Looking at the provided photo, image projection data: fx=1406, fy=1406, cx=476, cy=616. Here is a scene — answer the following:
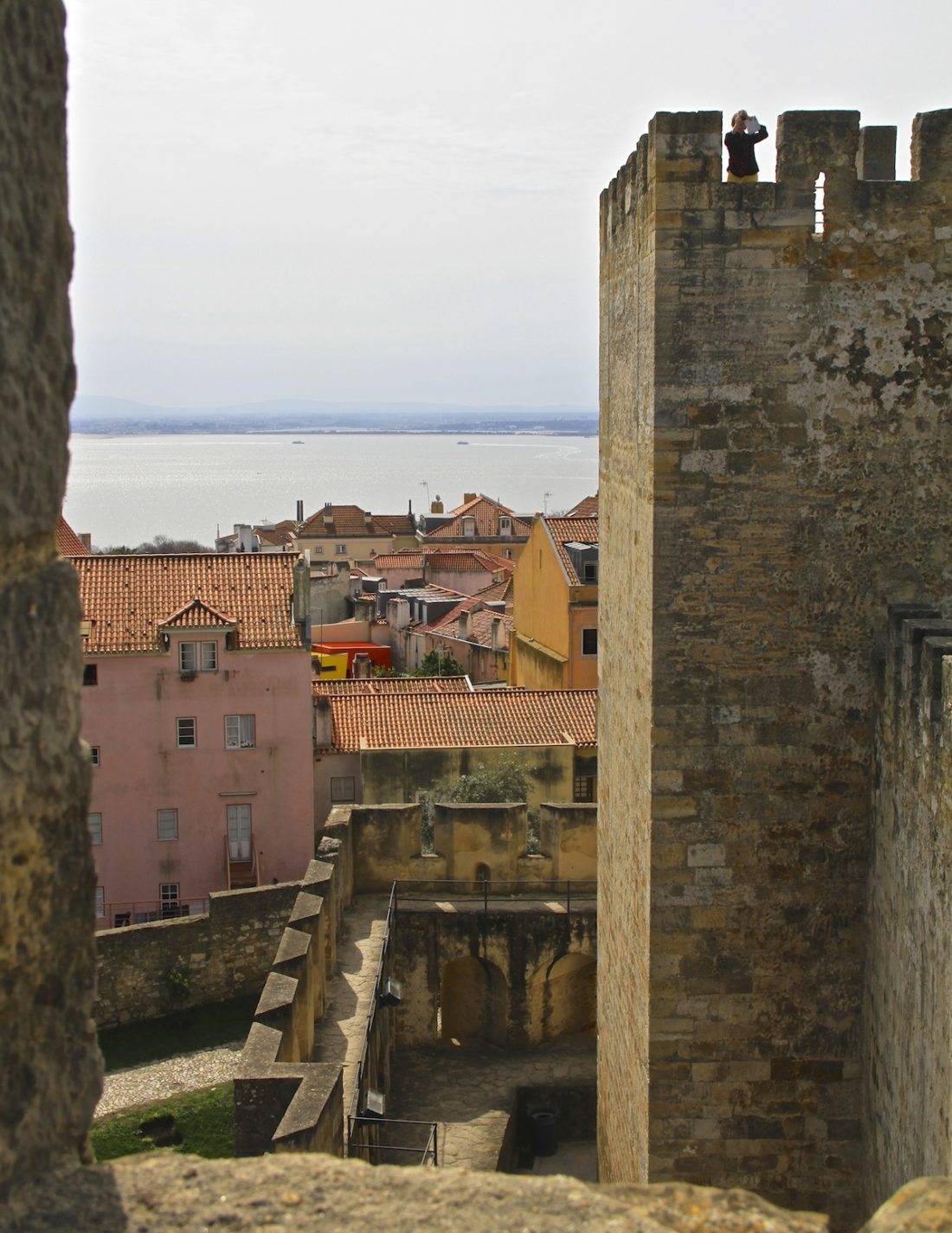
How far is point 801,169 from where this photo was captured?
7855mm

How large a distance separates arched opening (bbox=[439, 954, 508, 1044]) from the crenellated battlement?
10788 mm

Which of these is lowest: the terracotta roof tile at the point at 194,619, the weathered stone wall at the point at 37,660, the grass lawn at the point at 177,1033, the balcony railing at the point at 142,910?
the grass lawn at the point at 177,1033

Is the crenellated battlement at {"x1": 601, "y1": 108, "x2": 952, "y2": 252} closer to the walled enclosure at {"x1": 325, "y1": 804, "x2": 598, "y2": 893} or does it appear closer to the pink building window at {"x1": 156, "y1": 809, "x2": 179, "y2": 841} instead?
the walled enclosure at {"x1": 325, "y1": 804, "x2": 598, "y2": 893}

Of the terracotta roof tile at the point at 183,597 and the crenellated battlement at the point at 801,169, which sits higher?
the crenellated battlement at the point at 801,169

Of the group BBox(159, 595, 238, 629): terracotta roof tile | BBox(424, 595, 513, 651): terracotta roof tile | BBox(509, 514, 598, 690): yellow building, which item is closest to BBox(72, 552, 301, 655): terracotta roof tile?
BBox(159, 595, 238, 629): terracotta roof tile

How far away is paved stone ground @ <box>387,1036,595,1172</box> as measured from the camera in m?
14.0

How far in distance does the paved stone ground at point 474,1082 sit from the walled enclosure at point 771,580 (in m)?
5.55

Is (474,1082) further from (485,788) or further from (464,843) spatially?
(485,788)

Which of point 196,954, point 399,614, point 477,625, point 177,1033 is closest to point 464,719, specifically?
point 196,954

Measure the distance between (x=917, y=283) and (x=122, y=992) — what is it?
17.6 metres

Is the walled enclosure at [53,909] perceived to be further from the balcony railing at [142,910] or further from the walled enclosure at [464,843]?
the balcony railing at [142,910]

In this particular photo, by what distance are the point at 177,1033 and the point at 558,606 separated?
16.3 meters

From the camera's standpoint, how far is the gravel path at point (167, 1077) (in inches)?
732

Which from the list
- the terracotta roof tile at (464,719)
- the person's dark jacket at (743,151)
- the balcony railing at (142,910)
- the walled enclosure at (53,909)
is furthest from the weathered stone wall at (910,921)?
the balcony railing at (142,910)
